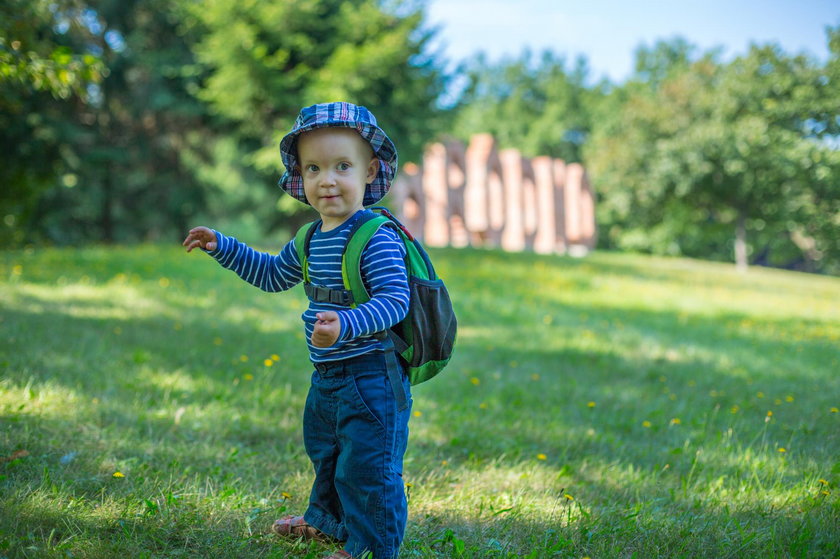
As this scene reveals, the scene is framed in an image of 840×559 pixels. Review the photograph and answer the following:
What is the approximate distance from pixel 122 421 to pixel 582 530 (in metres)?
2.76

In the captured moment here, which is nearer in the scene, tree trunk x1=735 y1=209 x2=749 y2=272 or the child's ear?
the child's ear

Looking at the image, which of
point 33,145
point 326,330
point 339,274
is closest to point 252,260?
point 339,274

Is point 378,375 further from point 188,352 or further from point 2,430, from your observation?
point 188,352

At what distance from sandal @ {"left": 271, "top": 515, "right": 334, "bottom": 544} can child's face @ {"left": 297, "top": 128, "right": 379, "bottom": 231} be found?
1.27m

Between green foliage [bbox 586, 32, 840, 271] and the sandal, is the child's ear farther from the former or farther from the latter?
green foliage [bbox 586, 32, 840, 271]

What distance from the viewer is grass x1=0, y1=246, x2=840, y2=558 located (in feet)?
9.82

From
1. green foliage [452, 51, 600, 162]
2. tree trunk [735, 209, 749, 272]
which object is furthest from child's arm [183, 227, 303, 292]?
green foliage [452, 51, 600, 162]

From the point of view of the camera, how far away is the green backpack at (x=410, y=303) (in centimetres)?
261

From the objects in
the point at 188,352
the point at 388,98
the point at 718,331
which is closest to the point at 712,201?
the point at 388,98

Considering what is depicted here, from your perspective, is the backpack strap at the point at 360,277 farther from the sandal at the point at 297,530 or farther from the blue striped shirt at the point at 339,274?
the sandal at the point at 297,530

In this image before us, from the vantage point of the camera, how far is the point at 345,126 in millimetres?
2621

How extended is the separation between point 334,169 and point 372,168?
0.72ft

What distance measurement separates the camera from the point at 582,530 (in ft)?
10.1

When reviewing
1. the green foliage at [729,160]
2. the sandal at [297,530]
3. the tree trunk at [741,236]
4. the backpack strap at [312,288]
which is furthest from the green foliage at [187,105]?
the tree trunk at [741,236]
